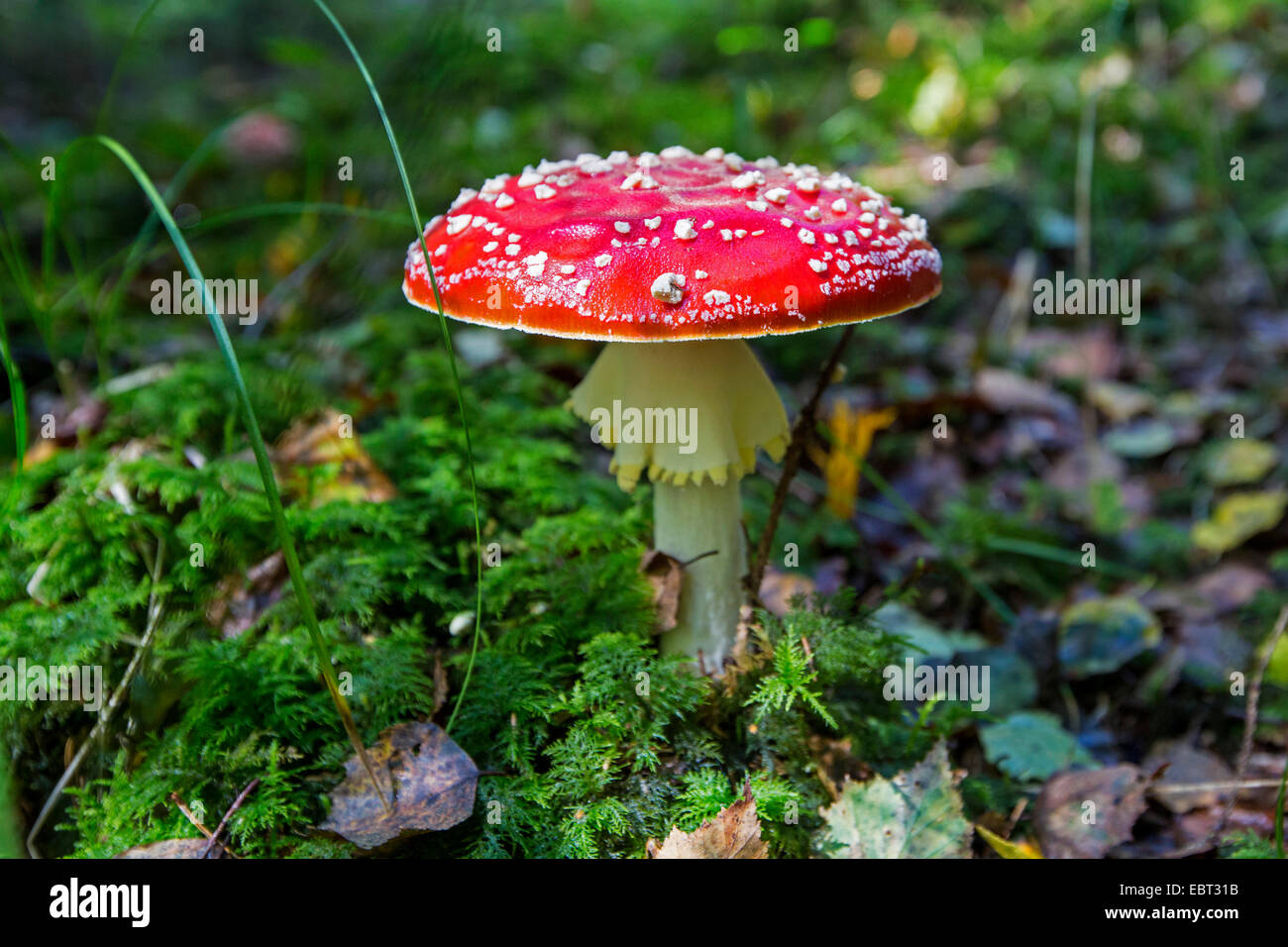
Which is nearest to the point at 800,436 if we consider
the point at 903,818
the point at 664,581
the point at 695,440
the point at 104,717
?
the point at 695,440

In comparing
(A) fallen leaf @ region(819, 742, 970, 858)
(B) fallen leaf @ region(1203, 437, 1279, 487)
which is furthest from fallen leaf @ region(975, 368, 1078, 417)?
(A) fallen leaf @ region(819, 742, 970, 858)

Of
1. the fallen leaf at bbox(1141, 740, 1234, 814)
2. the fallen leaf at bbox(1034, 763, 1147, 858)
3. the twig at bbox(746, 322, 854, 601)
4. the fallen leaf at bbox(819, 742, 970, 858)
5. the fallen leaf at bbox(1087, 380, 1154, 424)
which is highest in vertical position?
the twig at bbox(746, 322, 854, 601)

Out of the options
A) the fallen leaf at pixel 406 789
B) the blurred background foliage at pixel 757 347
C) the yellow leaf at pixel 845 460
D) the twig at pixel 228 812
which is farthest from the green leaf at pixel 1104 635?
the twig at pixel 228 812

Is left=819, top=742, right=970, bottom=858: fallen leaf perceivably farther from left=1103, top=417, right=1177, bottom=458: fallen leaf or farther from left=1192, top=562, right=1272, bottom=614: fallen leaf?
left=1103, top=417, right=1177, bottom=458: fallen leaf

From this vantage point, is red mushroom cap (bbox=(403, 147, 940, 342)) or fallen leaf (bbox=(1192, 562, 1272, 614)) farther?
fallen leaf (bbox=(1192, 562, 1272, 614))

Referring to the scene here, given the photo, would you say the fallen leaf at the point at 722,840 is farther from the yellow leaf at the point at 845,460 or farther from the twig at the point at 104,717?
the yellow leaf at the point at 845,460

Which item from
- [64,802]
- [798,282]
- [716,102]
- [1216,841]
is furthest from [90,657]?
[716,102]

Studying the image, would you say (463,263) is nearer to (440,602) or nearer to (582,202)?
(582,202)
